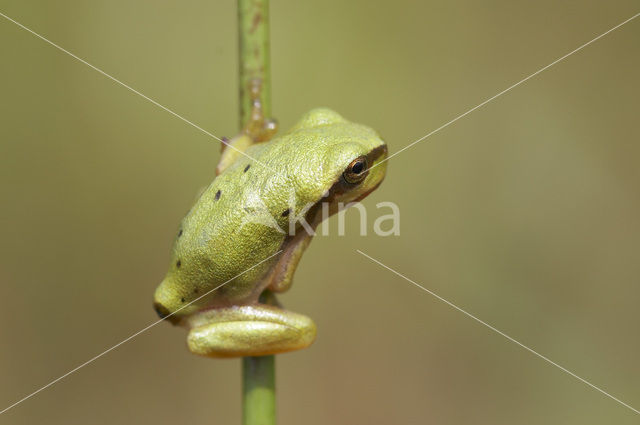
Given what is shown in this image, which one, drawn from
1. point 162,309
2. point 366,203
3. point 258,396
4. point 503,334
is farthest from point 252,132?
point 503,334

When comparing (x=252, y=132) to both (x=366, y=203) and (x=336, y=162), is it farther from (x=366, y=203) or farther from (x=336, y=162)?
(x=366, y=203)

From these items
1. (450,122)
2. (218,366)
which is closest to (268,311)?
(218,366)

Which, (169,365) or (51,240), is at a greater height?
(51,240)

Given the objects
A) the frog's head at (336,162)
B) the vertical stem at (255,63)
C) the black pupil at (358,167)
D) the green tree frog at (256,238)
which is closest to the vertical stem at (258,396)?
the vertical stem at (255,63)

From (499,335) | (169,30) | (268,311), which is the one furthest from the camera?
(169,30)

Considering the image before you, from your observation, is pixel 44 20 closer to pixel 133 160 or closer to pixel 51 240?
pixel 133 160

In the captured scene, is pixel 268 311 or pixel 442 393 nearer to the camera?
pixel 268 311

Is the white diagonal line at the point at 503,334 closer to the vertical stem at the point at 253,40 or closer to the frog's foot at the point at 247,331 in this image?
the frog's foot at the point at 247,331
